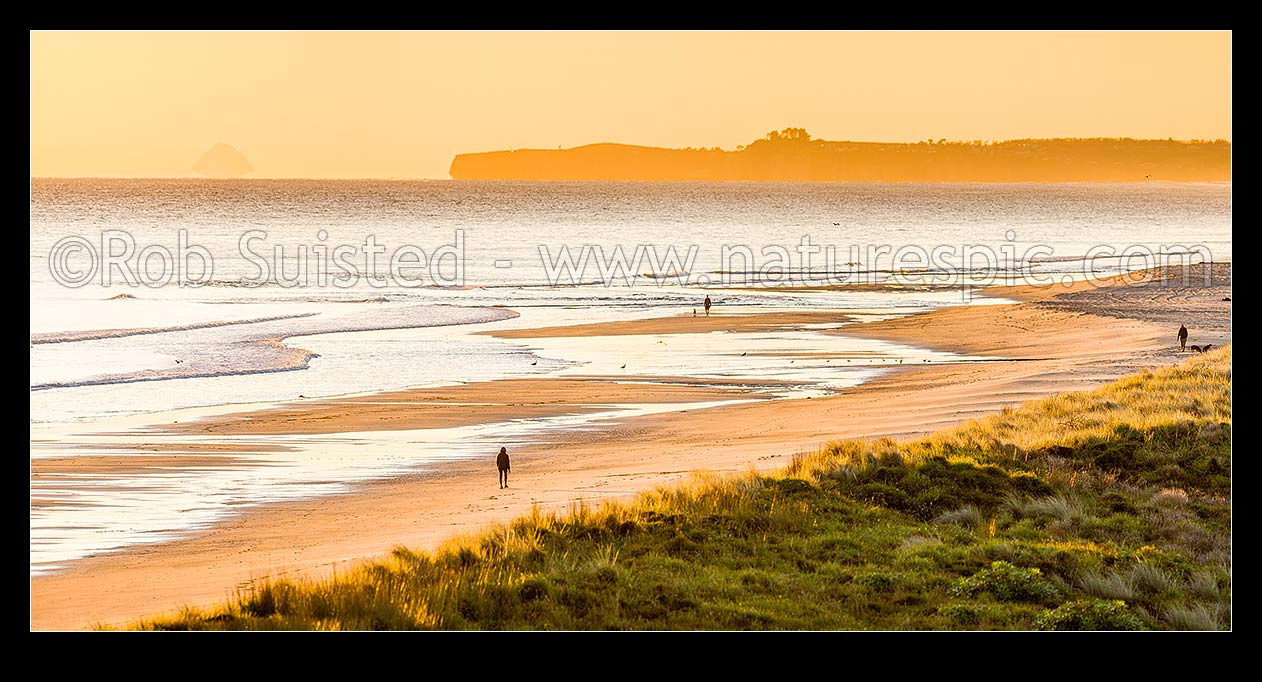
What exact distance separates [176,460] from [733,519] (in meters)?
11.5

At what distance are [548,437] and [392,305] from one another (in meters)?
34.6

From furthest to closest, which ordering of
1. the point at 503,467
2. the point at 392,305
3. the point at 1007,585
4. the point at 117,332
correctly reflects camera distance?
1. the point at 392,305
2. the point at 117,332
3. the point at 503,467
4. the point at 1007,585

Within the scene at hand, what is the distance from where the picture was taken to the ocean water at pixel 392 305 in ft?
75.2

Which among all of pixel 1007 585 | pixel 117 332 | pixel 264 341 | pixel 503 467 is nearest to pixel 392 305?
pixel 117 332

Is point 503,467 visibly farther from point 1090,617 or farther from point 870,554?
point 1090,617

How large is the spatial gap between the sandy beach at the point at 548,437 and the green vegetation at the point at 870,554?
6.40 ft

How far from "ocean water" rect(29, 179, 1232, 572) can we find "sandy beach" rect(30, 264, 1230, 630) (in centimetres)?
106

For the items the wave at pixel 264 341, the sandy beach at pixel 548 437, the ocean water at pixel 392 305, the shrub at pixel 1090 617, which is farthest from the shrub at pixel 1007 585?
the wave at pixel 264 341

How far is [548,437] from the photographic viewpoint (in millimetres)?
24906

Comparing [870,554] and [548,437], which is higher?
[548,437]

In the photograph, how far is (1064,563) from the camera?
14.1 m

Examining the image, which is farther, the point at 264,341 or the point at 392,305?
the point at 392,305

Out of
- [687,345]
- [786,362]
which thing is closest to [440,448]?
[786,362]
